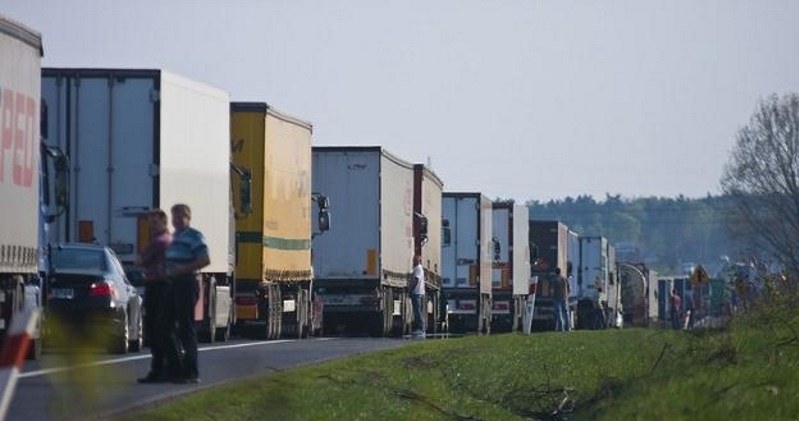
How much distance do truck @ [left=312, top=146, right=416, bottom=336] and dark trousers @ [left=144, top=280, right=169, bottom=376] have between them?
922 inches

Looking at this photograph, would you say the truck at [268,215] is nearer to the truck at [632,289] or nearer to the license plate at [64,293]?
the license plate at [64,293]

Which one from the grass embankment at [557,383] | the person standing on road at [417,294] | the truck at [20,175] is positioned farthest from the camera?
the person standing on road at [417,294]

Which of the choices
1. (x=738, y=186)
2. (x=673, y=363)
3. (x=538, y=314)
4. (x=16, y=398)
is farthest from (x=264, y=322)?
(x=738, y=186)

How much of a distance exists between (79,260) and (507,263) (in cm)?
3465

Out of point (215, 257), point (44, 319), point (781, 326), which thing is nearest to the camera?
point (44, 319)

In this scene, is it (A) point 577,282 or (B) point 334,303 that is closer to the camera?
(B) point 334,303

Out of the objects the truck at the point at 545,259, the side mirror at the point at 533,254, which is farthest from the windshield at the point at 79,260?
the side mirror at the point at 533,254

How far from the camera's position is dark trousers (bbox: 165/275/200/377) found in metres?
17.5

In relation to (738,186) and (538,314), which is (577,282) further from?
(738,186)

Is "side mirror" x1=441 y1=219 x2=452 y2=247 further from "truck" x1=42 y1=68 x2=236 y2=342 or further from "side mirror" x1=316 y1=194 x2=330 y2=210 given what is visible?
"truck" x1=42 y1=68 x2=236 y2=342

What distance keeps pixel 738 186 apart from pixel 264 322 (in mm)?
63753

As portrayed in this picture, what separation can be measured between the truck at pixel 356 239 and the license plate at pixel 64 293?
1650cm

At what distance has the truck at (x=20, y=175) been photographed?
71.7ft

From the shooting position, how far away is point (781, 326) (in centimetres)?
2308
